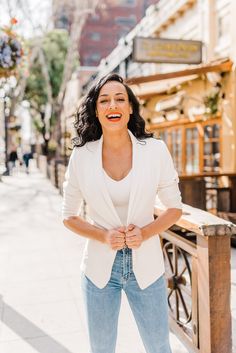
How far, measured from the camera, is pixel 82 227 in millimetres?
2064

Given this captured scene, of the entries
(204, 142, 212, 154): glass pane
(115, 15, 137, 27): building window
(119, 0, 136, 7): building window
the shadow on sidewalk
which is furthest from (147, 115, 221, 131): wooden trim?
(119, 0, 136, 7): building window

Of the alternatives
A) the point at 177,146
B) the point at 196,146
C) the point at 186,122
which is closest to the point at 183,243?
the point at 196,146

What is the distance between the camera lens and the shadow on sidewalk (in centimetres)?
345

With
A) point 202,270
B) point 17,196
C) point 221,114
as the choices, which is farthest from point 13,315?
point 17,196

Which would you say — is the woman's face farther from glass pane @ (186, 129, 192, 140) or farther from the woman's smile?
glass pane @ (186, 129, 192, 140)

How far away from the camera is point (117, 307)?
2135mm

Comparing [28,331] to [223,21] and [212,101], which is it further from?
[223,21]

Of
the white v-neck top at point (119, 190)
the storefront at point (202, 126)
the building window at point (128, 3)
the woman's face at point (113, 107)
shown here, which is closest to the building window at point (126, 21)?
the building window at point (128, 3)

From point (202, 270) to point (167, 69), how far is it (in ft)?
43.2

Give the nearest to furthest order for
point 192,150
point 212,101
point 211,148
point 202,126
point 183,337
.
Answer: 1. point 183,337
2. point 212,101
3. point 211,148
4. point 202,126
5. point 192,150

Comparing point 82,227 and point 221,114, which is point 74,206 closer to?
point 82,227

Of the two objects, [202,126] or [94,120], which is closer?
[94,120]

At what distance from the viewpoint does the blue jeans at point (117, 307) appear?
81.2 inches

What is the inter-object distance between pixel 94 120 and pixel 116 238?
664mm
